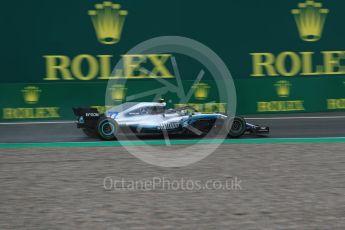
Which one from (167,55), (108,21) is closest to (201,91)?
(167,55)

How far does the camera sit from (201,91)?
46.1 feet

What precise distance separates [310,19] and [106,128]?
7.90 m

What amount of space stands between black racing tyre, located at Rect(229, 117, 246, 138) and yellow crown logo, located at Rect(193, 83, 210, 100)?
Result: 379 centimetres

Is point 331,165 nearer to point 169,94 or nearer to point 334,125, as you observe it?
point 334,125

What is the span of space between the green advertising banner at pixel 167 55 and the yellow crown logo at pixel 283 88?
3 centimetres

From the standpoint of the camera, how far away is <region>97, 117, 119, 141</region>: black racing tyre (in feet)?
33.5

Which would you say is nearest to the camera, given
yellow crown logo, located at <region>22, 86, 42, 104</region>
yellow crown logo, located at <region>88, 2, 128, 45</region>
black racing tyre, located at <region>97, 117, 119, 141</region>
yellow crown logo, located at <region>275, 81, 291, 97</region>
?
black racing tyre, located at <region>97, 117, 119, 141</region>

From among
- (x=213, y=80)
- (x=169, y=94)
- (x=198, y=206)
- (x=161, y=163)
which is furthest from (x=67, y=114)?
(x=198, y=206)

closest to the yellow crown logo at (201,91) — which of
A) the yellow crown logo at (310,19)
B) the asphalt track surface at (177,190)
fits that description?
the yellow crown logo at (310,19)

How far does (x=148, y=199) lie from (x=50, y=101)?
8.07 meters

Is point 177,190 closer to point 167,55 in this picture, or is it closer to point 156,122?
point 156,122

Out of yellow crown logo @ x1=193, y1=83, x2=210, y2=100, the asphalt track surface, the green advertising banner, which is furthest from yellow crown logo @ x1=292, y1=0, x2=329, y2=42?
the asphalt track surface

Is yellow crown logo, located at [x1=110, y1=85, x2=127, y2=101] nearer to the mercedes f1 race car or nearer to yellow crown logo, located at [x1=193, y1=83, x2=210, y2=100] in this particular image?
yellow crown logo, located at [x1=193, y1=83, x2=210, y2=100]

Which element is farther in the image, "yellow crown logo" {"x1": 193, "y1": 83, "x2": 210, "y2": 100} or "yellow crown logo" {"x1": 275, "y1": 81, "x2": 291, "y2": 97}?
"yellow crown logo" {"x1": 275, "y1": 81, "x2": 291, "y2": 97}
